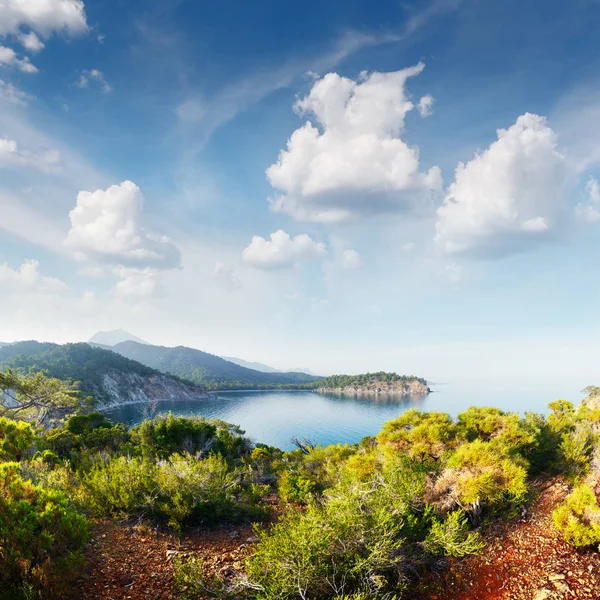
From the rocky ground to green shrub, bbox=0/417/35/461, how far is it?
5854 millimetres

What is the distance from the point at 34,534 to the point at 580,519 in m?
11.7

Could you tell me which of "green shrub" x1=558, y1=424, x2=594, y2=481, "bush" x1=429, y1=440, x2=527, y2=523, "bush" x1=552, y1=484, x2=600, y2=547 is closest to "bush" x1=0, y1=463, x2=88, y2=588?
"bush" x1=429, y1=440, x2=527, y2=523

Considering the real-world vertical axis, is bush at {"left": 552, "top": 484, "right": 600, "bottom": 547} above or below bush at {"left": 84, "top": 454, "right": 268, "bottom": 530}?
above

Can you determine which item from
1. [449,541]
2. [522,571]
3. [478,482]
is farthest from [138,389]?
[522,571]

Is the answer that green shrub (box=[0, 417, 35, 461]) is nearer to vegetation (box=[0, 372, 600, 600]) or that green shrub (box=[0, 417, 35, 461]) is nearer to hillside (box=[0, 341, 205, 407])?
vegetation (box=[0, 372, 600, 600])

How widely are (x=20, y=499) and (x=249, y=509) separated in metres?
6.62

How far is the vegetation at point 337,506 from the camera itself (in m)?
6.03

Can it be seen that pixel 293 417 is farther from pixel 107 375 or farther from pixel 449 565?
pixel 449 565

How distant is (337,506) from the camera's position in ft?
24.7

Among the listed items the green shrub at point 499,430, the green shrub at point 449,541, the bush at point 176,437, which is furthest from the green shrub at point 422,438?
the bush at point 176,437

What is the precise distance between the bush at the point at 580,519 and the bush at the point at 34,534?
1058cm

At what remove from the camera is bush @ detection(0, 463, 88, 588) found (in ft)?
18.0

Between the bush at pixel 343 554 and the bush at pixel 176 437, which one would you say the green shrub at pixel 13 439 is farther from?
the bush at pixel 176 437

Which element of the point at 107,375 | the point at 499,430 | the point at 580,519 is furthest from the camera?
the point at 107,375
